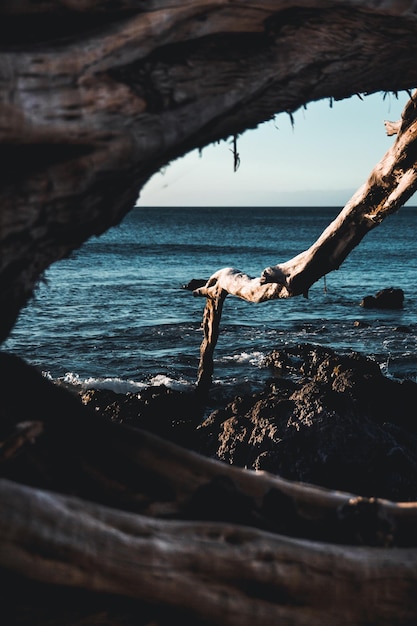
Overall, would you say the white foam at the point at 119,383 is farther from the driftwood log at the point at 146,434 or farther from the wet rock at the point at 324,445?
the driftwood log at the point at 146,434

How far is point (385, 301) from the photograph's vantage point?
95.5 feet

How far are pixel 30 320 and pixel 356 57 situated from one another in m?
22.9

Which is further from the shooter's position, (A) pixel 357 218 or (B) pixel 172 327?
(B) pixel 172 327

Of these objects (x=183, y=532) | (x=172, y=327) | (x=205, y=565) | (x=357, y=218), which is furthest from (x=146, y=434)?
(x=172, y=327)

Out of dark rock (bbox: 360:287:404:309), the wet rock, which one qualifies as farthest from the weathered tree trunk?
dark rock (bbox: 360:287:404:309)

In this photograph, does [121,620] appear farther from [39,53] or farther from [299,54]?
[299,54]

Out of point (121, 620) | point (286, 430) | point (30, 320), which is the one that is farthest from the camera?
point (30, 320)

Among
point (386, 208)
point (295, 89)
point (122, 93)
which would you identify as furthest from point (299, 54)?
point (386, 208)

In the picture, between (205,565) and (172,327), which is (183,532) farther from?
(172,327)

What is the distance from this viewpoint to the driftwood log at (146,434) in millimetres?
2064

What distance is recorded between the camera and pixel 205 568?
6.96 ft

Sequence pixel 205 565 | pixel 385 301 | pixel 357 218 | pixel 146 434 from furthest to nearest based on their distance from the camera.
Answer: pixel 385 301 → pixel 357 218 → pixel 146 434 → pixel 205 565

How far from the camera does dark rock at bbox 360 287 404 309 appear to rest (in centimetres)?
2903

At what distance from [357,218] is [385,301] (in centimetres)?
2464
